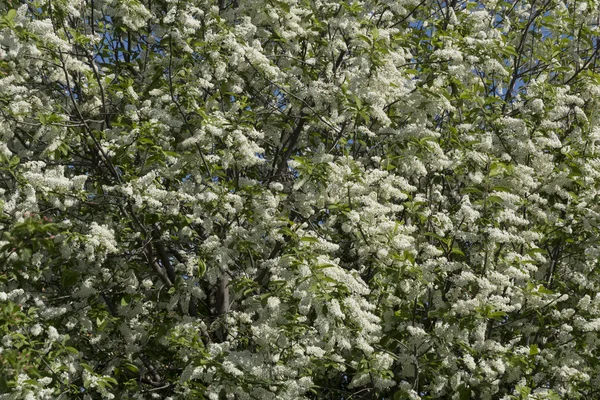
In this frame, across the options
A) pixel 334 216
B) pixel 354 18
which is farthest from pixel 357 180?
pixel 354 18

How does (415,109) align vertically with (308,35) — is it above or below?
below

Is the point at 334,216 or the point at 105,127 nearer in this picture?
the point at 334,216

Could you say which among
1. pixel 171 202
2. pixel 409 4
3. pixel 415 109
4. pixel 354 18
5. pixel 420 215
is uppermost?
pixel 409 4

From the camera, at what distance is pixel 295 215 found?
730 centimetres

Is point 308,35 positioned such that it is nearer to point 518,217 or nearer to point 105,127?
point 105,127

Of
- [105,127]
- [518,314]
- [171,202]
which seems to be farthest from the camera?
[105,127]

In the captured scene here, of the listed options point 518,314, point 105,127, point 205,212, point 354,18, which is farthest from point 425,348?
point 105,127

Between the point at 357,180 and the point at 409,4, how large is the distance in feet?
6.24

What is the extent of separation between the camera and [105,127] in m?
7.32

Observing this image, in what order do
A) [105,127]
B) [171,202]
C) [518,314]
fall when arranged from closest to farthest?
[171,202] < [518,314] < [105,127]

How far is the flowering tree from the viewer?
571 centimetres

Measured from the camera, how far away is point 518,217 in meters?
6.36

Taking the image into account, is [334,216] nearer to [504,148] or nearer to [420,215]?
[420,215]

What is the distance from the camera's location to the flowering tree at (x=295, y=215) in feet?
18.7
